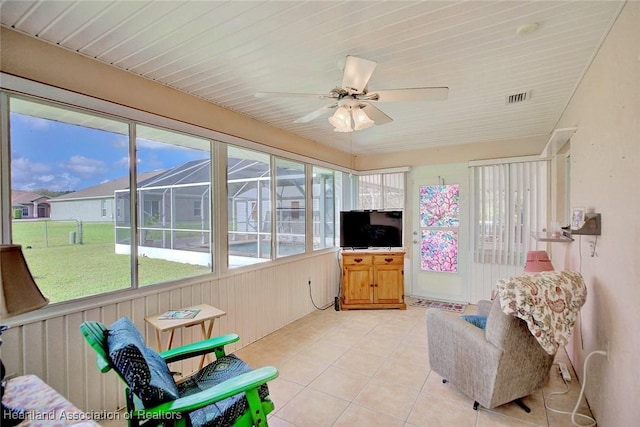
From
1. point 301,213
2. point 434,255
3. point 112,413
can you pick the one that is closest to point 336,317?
point 301,213

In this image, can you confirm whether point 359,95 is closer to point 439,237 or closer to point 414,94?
point 414,94

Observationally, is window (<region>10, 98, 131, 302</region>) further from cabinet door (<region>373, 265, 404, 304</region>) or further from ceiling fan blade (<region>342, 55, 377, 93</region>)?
cabinet door (<region>373, 265, 404, 304</region>)

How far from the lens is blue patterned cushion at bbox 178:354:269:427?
56.0 inches

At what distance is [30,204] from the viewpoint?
182 cm

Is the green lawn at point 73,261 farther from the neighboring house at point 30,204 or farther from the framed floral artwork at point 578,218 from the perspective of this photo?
the framed floral artwork at point 578,218

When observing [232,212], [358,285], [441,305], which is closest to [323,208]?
[358,285]

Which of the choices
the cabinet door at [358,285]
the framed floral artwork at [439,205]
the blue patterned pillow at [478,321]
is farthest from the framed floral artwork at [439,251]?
the blue patterned pillow at [478,321]

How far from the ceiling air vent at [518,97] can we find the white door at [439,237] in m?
1.80

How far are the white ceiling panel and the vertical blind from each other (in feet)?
4.91

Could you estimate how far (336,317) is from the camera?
3.97 m

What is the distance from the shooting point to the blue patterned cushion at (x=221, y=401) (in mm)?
1422

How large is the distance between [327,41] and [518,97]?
1.95 meters

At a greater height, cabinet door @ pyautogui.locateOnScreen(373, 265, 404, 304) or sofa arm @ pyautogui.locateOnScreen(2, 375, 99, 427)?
sofa arm @ pyautogui.locateOnScreen(2, 375, 99, 427)

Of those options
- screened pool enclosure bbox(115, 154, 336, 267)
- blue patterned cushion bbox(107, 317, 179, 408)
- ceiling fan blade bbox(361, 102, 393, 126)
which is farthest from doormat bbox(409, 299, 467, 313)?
blue patterned cushion bbox(107, 317, 179, 408)
